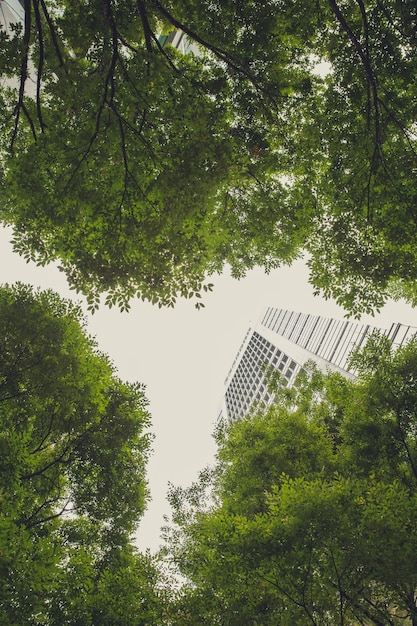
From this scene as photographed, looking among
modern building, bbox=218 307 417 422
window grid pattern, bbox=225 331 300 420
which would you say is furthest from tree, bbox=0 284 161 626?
window grid pattern, bbox=225 331 300 420

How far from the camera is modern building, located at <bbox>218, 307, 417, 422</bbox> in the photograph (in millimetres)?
40250

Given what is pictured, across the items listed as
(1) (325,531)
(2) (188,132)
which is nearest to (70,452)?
(1) (325,531)

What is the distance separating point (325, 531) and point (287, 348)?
180 ft

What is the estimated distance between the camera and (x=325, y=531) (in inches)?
295

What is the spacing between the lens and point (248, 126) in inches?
315

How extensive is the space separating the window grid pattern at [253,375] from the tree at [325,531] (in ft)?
134

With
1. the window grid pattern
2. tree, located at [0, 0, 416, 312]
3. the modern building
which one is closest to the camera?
tree, located at [0, 0, 416, 312]

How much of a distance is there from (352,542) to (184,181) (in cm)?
887

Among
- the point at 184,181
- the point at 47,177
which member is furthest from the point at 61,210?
the point at 184,181

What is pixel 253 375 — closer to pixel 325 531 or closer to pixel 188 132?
pixel 325 531

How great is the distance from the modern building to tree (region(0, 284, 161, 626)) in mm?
11529

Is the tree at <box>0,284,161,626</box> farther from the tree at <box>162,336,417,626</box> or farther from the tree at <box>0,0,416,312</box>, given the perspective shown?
the tree at <box>0,0,416,312</box>

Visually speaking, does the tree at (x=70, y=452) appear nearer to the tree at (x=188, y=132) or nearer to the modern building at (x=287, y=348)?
the tree at (x=188, y=132)

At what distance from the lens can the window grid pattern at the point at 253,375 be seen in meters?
59.5
